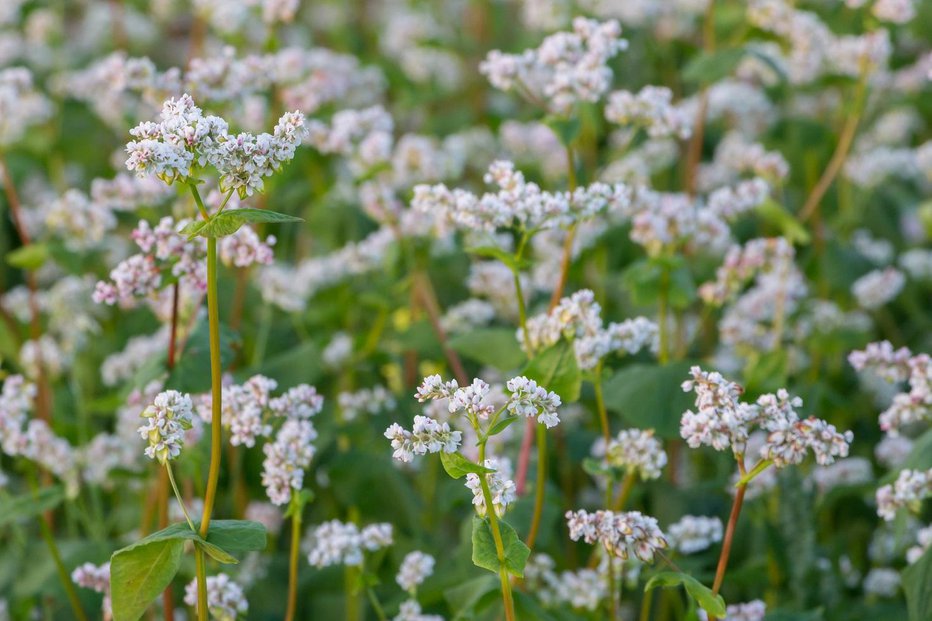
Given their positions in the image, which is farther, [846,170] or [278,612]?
[846,170]

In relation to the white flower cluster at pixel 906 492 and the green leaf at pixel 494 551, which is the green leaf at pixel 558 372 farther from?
the white flower cluster at pixel 906 492

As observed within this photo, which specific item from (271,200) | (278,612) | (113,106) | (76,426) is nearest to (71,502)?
(76,426)

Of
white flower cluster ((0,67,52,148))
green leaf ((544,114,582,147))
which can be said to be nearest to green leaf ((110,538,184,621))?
green leaf ((544,114,582,147))

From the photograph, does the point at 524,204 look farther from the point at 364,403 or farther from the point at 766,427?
the point at 364,403

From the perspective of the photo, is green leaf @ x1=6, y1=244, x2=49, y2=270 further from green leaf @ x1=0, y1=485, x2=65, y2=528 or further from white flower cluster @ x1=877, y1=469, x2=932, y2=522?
white flower cluster @ x1=877, y1=469, x2=932, y2=522

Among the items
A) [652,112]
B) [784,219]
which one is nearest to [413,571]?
[652,112]

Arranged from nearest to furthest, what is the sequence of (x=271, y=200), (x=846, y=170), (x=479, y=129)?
(x=271, y=200)
(x=846, y=170)
(x=479, y=129)

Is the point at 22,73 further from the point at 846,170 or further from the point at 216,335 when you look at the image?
the point at 846,170
